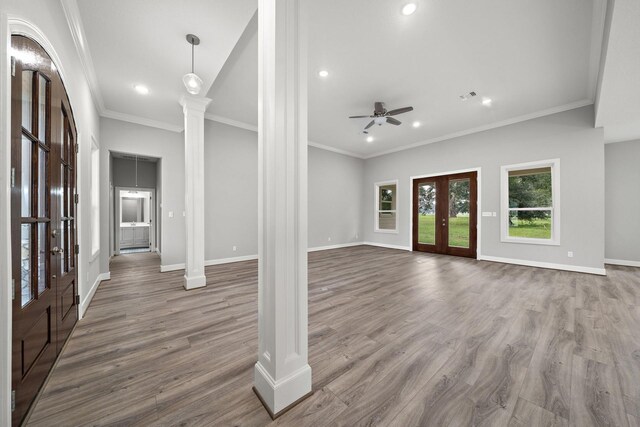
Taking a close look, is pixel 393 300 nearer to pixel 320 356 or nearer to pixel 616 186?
pixel 320 356

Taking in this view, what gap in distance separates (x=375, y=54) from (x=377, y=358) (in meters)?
3.52

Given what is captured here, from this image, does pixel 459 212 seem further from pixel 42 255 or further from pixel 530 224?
pixel 42 255

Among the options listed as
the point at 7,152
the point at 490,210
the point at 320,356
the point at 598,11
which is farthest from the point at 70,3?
the point at 490,210

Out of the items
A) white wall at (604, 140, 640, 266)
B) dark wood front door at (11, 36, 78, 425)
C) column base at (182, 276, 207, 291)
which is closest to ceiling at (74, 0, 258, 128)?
dark wood front door at (11, 36, 78, 425)

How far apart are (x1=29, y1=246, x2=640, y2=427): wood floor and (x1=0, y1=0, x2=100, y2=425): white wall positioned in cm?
53

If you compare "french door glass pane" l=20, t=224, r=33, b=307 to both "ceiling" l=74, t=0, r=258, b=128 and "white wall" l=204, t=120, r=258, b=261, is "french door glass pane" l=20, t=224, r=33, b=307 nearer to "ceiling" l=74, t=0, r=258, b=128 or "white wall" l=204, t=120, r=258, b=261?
"ceiling" l=74, t=0, r=258, b=128

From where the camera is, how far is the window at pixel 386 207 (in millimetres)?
Answer: 7527

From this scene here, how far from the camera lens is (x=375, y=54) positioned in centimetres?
306

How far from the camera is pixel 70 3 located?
2.06m

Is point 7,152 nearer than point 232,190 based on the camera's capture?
Yes

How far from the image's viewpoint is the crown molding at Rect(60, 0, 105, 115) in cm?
211

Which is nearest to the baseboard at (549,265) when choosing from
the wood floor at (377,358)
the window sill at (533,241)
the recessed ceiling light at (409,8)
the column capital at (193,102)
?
the window sill at (533,241)

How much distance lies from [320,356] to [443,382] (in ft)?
2.92

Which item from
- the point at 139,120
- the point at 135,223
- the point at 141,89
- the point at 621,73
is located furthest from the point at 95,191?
the point at 621,73
